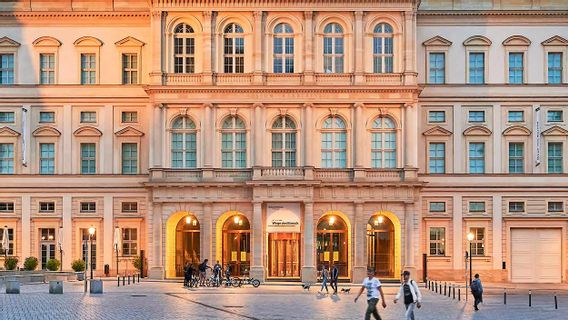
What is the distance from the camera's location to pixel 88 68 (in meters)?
72.0

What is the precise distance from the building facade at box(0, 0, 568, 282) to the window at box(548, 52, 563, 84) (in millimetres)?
99

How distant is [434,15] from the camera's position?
7131cm

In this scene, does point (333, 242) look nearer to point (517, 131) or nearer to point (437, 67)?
point (437, 67)

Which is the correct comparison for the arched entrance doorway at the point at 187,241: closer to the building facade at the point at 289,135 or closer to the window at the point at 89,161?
the building facade at the point at 289,135

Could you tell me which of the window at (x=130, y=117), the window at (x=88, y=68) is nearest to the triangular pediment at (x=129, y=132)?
the window at (x=130, y=117)

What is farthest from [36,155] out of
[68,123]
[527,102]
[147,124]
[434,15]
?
[527,102]

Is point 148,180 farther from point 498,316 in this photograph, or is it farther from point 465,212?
point 498,316

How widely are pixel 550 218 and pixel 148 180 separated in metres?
29.4

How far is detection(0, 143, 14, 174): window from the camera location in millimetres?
71250

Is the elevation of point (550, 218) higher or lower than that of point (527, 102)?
lower

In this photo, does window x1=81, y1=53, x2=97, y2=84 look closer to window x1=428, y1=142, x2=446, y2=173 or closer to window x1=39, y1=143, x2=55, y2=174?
window x1=39, y1=143, x2=55, y2=174

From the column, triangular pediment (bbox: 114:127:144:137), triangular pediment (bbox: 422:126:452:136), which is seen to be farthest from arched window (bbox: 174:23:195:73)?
triangular pediment (bbox: 422:126:452:136)

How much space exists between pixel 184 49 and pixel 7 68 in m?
14.1

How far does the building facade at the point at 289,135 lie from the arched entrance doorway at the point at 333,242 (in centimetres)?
13
